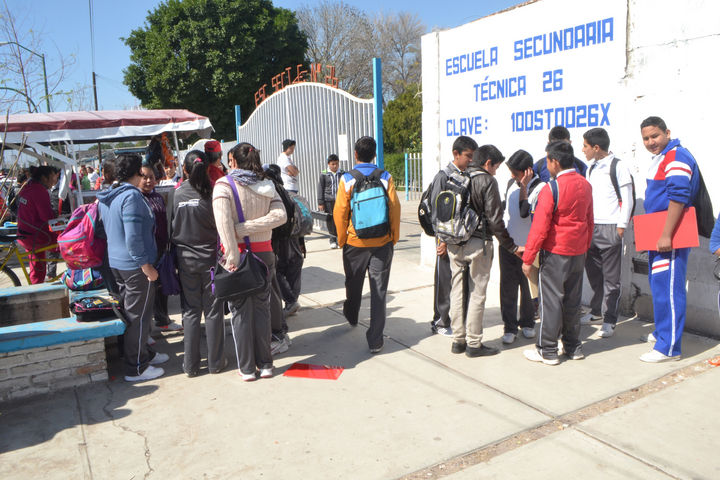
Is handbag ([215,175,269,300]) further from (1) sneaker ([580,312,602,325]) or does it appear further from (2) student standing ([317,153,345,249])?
(2) student standing ([317,153,345,249])

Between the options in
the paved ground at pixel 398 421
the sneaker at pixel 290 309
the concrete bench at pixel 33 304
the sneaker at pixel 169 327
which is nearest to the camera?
the paved ground at pixel 398 421

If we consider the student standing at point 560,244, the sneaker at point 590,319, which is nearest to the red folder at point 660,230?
the student standing at point 560,244

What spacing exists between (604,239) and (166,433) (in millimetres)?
3943

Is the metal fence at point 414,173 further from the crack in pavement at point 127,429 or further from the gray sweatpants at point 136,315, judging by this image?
the crack in pavement at point 127,429

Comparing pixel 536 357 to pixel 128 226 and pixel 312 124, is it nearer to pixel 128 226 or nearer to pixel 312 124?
pixel 128 226

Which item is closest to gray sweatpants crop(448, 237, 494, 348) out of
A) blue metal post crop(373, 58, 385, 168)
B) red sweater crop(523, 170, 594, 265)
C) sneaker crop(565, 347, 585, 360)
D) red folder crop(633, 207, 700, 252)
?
red sweater crop(523, 170, 594, 265)

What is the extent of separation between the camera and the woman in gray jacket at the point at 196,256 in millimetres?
4258

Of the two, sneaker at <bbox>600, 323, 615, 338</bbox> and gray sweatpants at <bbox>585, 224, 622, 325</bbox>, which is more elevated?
gray sweatpants at <bbox>585, 224, 622, 325</bbox>

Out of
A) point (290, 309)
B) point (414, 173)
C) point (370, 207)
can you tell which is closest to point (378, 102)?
point (290, 309)

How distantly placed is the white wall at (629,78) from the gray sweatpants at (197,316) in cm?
378

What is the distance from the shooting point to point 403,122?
78.6 feet

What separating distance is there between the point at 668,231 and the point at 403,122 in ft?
66.9

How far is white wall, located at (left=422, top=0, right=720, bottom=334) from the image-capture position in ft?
15.4

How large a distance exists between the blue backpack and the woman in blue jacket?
1.64 m
